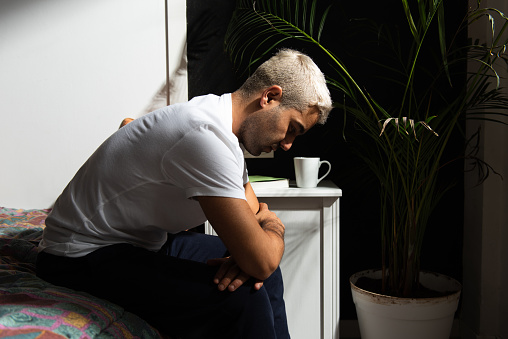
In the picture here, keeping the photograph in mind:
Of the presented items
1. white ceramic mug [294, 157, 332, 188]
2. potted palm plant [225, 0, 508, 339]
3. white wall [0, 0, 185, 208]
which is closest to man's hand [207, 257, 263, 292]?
potted palm plant [225, 0, 508, 339]

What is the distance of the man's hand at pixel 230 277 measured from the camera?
1213mm

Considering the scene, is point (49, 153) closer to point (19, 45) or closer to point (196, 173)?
point (19, 45)

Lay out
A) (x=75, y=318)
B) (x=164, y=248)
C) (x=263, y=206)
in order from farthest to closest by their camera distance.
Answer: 1. (x=263, y=206)
2. (x=164, y=248)
3. (x=75, y=318)

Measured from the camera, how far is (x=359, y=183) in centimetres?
242

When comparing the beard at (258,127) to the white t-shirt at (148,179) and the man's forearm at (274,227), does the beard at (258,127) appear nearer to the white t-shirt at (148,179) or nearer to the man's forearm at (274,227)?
the white t-shirt at (148,179)

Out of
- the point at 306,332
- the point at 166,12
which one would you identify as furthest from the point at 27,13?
the point at 306,332

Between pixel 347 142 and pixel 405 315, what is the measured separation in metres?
0.86

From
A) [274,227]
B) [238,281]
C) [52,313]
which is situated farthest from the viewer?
[274,227]


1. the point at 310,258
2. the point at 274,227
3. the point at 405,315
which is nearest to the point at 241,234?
the point at 274,227

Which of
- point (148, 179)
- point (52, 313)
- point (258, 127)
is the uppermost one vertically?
point (258, 127)

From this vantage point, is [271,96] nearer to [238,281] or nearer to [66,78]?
[238,281]

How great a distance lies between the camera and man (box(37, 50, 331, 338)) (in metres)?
1.21

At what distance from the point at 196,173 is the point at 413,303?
1153 mm

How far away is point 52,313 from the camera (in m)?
1.12
